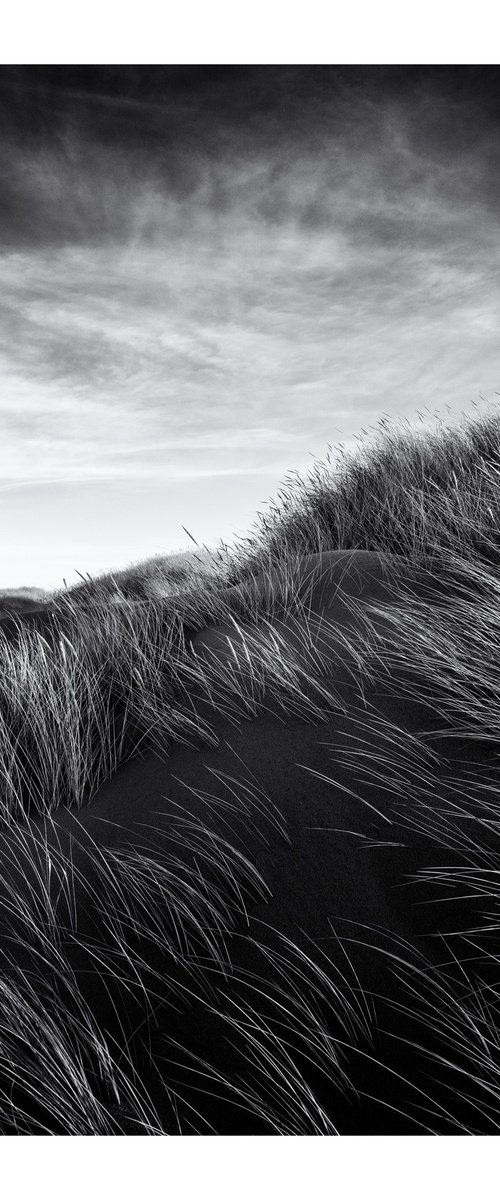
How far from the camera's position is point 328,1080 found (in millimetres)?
1297

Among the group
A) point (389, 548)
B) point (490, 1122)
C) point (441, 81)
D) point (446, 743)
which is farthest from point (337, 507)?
point (490, 1122)

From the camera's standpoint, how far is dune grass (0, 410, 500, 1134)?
1.29 m

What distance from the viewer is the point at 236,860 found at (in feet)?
5.63

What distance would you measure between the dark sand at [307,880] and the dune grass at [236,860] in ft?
0.06

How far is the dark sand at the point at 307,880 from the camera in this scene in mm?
1295

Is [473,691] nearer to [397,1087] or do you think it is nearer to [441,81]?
[397,1087]

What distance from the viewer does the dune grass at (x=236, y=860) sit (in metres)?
1.29

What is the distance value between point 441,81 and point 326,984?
4.56 meters

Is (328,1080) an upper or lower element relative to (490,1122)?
upper

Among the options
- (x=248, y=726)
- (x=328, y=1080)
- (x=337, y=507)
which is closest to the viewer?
(x=328, y=1080)

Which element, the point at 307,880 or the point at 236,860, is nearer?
the point at 307,880

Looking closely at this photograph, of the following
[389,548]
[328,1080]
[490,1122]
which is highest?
[389,548]

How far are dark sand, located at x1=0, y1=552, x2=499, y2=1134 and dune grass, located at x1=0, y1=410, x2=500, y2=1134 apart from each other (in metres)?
0.02

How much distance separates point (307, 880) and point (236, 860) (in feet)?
0.72
